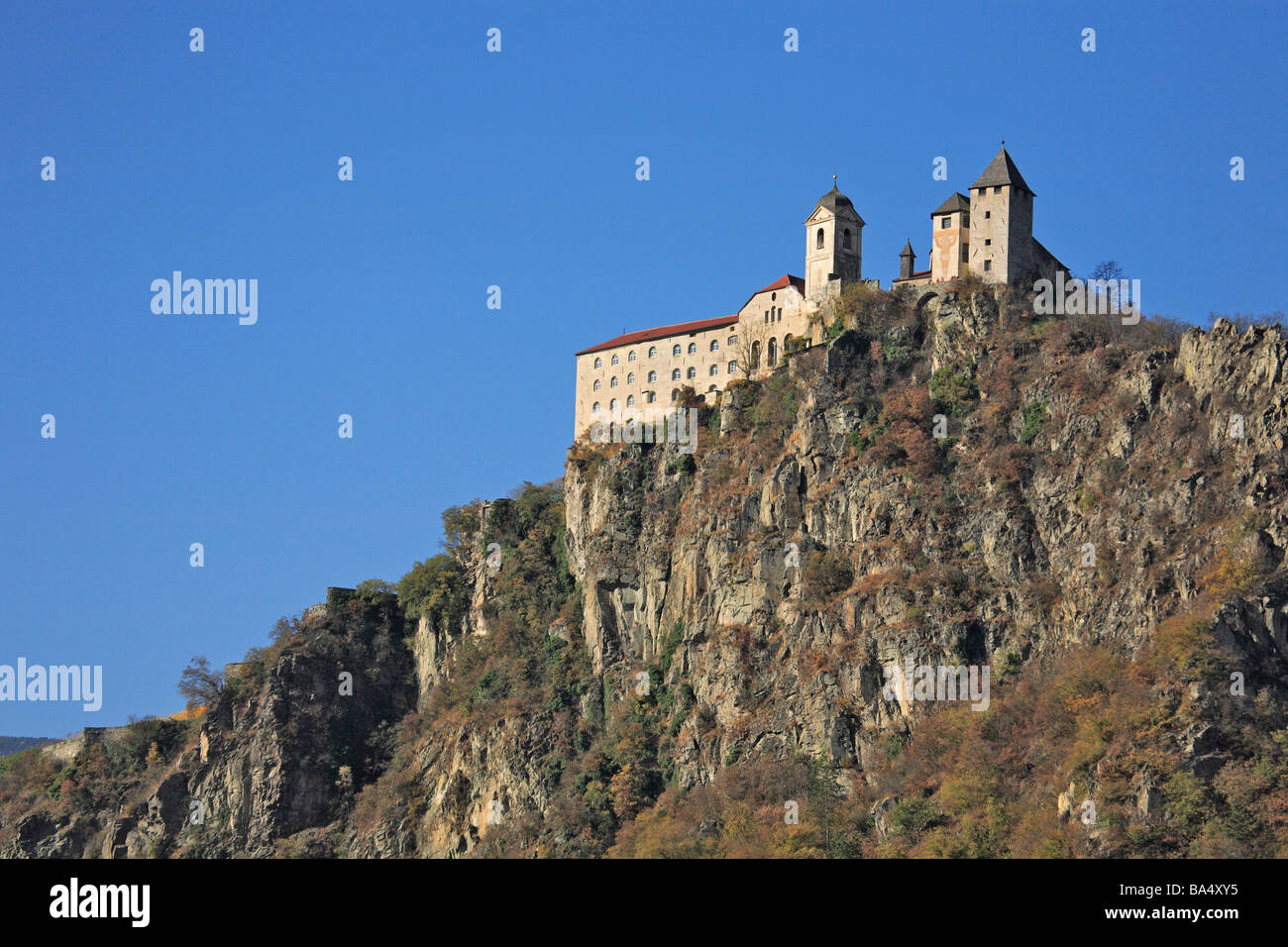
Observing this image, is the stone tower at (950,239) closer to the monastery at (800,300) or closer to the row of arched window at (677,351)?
the monastery at (800,300)

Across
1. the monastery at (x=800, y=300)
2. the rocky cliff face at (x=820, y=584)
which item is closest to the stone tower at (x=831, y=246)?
the monastery at (x=800, y=300)

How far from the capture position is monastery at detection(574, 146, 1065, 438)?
296 feet

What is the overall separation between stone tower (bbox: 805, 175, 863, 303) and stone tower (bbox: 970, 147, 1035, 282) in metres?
8.12

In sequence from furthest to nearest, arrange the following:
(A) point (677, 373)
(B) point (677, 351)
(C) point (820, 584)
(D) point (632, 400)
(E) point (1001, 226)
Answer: (D) point (632, 400), (B) point (677, 351), (A) point (677, 373), (E) point (1001, 226), (C) point (820, 584)

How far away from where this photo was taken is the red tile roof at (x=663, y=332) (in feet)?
330

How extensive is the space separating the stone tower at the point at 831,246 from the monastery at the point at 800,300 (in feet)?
0.18

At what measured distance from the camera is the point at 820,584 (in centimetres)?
8250

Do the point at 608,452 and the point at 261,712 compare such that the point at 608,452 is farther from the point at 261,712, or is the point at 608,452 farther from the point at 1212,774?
the point at 1212,774

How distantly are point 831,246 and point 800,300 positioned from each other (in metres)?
3.36

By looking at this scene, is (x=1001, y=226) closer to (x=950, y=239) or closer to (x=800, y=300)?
(x=950, y=239)

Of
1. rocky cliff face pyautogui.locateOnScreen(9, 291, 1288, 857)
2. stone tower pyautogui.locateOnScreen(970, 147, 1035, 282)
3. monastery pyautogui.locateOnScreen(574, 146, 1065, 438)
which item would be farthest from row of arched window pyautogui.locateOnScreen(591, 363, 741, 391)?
stone tower pyautogui.locateOnScreen(970, 147, 1035, 282)

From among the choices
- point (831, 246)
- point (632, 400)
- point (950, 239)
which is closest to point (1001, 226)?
point (950, 239)

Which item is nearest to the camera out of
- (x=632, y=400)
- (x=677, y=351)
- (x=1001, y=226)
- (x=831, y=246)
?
(x=1001, y=226)
